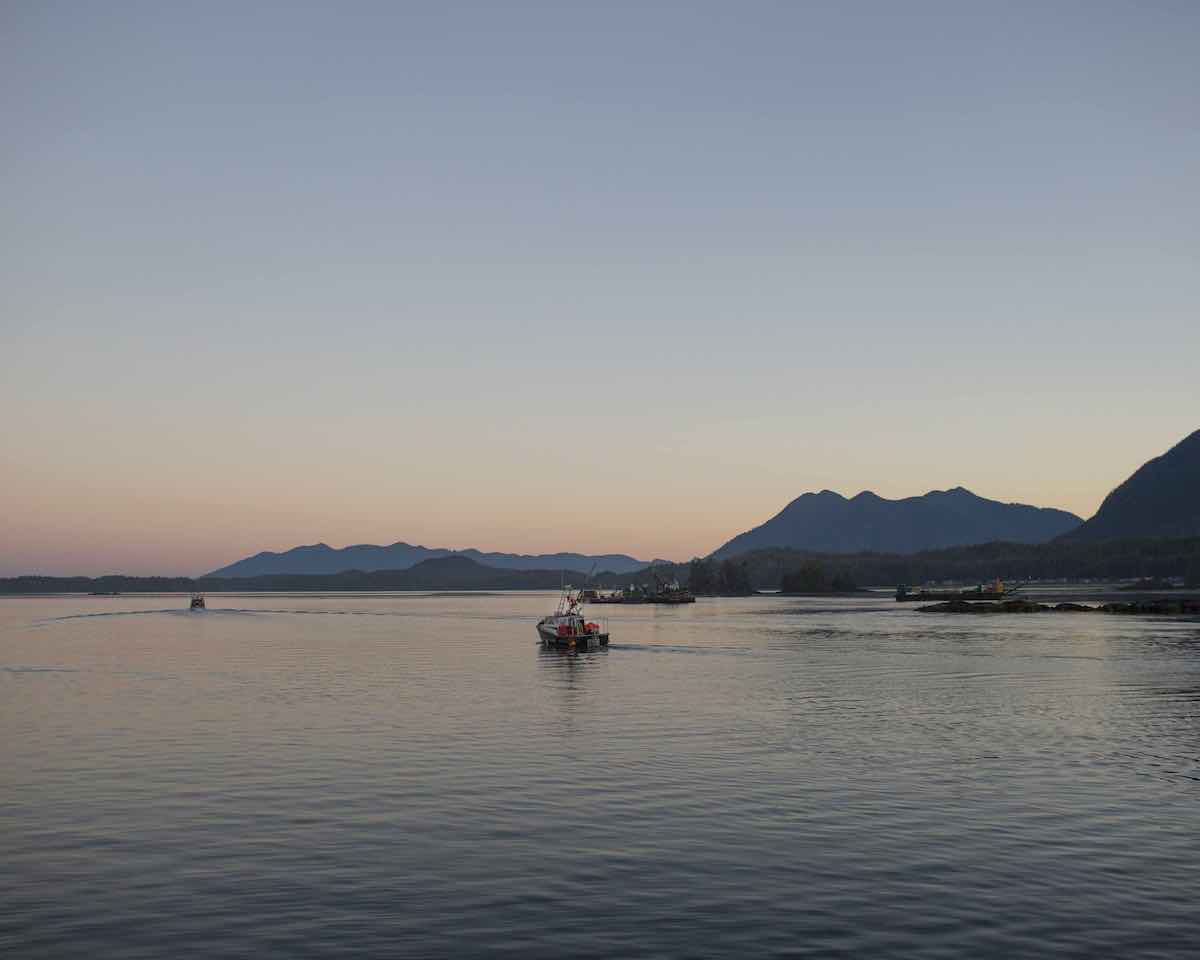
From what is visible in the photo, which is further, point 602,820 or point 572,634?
point 572,634

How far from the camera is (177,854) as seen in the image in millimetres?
30609

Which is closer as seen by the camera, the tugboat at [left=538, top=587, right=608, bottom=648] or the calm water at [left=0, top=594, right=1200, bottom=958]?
the calm water at [left=0, top=594, right=1200, bottom=958]

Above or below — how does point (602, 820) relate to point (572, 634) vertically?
below

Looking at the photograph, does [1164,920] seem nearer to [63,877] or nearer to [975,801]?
[975,801]

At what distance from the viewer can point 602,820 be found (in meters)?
34.9

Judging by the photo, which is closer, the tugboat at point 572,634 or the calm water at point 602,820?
the calm water at point 602,820

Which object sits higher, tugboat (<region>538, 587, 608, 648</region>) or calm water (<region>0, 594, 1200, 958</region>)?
tugboat (<region>538, 587, 608, 648</region>)

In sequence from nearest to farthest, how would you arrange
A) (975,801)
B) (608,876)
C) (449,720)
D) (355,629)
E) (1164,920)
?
(1164,920) → (608,876) → (975,801) → (449,720) → (355,629)

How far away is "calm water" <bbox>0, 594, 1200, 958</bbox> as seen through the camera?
23641 millimetres

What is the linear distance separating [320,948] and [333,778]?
21.3m

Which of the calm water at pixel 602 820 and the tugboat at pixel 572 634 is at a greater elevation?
the tugboat at pixel 572 634

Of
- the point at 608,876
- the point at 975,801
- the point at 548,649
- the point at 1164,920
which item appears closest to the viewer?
the point at 1164,920

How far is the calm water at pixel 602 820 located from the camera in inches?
931

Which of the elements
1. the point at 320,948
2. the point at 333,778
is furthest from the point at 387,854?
the point at 333,778
